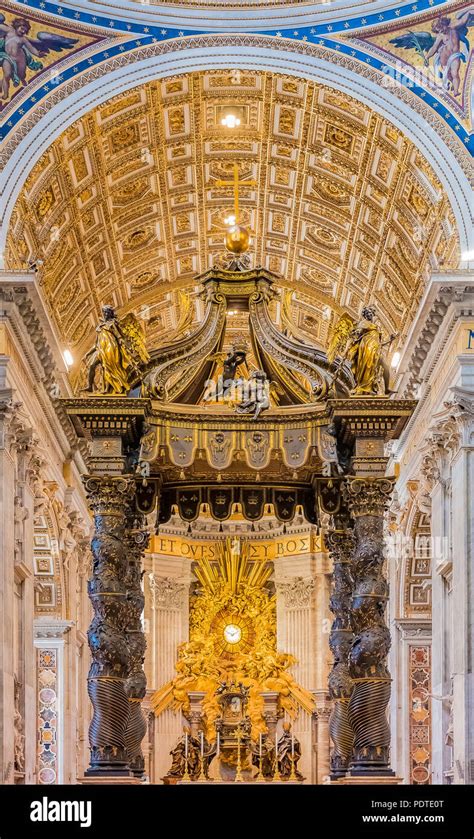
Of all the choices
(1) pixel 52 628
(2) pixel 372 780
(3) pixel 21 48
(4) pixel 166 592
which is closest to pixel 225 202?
(3) pixel 21 48

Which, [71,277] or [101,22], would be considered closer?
[101,22]

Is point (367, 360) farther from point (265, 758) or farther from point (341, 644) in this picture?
point (265, 758)

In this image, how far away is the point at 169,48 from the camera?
2038 centimetres

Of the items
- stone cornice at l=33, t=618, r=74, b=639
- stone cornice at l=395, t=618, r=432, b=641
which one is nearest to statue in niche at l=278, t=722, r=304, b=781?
stone cornice at l=395, t=618, r=432, b=641

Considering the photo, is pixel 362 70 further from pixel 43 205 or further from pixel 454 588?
pixel 454 588

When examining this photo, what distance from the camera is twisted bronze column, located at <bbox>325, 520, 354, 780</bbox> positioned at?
1580 centimetres


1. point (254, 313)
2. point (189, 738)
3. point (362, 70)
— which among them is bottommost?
point (189, 738)

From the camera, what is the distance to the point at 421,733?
86.3ft

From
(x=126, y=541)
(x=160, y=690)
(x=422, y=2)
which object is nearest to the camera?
(x=126, y=541)

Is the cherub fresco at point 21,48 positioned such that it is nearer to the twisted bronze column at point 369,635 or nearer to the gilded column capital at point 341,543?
the gilded column capital at point 341,543

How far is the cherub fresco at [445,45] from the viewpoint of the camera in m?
19.9

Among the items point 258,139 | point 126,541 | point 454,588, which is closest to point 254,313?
point 126,541

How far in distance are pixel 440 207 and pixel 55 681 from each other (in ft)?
32.5

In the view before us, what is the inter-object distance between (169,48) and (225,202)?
4403 mm
